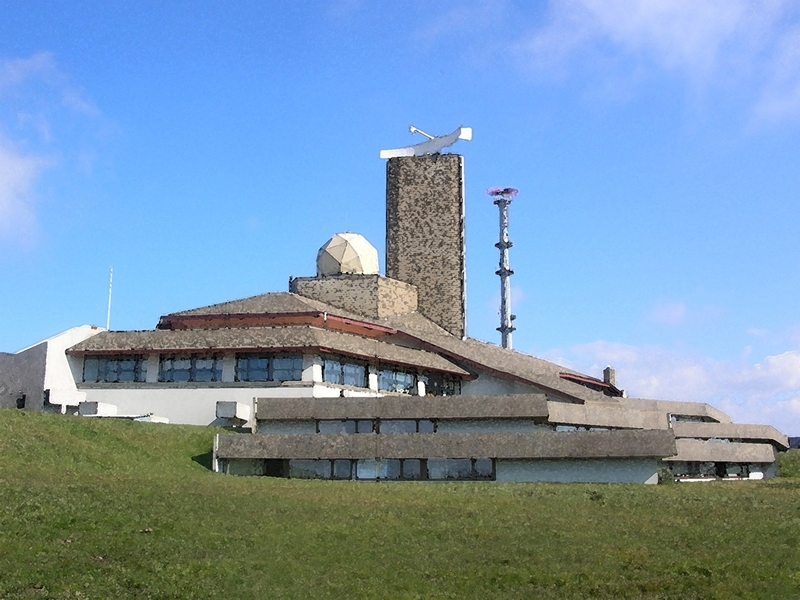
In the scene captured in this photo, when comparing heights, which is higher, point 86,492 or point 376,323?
point 376,323

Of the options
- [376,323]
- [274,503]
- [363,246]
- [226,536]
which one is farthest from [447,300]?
[226,536]

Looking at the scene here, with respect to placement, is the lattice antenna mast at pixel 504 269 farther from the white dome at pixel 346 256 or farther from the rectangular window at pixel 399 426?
the rectangular window at pixel 399 426

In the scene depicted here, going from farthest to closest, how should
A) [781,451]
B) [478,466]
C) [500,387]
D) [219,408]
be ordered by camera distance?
[781,451], [500,387], [219,408], [478,466]

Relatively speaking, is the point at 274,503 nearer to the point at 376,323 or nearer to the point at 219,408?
the point at 219,408

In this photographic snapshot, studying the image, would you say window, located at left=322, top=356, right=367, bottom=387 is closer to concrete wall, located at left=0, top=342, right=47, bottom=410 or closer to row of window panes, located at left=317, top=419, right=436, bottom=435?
row of window panes, located at left=317, top=419, right=436, bottom=435

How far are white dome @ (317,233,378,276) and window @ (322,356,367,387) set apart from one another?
14708mm

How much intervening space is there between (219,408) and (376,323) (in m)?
12.8

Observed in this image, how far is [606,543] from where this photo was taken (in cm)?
2297

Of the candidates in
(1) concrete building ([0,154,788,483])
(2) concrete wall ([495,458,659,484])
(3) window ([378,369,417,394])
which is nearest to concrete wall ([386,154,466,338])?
(1) concrete building ([0,154,788,483])

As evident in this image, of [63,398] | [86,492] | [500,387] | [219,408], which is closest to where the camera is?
[86,492]

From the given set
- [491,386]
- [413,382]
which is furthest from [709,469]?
[413,382]

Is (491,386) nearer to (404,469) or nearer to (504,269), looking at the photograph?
(404,469)

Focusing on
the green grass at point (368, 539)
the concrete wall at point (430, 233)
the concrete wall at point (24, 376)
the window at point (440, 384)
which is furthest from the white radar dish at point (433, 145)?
the green grass at point (368, 539)

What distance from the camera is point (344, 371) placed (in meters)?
49.4
